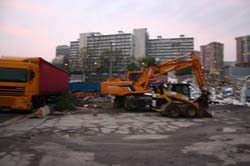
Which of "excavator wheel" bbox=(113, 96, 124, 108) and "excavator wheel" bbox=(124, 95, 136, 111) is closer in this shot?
"excavator wheel" bbox=(124, 95, 136, 111)

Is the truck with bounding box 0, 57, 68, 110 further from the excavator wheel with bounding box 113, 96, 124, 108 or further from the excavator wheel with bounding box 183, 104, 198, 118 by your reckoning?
the excavator wheel with bounding box 183, 104, 198, 118

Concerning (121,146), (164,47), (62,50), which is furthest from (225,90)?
(62,50)

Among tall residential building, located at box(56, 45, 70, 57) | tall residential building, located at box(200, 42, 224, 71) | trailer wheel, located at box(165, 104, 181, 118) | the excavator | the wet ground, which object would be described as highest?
tall residential building, located at box(56, 45, 70, 57)

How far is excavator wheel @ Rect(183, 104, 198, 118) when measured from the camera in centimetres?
1662

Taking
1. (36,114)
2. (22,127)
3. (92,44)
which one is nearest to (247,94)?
(36,114)

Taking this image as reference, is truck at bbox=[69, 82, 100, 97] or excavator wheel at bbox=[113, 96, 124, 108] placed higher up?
truck at bbox=[69, 82, 100, 97]

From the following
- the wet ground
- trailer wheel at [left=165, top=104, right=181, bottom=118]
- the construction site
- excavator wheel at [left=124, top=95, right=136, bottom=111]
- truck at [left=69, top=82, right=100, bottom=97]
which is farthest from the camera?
truck at [left=69, top=82, right=100, bottom=97]

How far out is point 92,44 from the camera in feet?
367

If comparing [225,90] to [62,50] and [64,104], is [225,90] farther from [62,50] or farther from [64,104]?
[62,50]

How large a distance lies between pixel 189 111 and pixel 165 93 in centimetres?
183

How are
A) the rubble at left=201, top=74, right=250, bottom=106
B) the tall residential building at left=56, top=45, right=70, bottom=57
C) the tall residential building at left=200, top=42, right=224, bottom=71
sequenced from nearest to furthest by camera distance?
the rubble at left=201, top=74, right=250, bottom=106 → the tall residential building at left=200, top=42, right=224, bottom=71 → the tall residential building at left=56, top=45, right=70, bottom=57

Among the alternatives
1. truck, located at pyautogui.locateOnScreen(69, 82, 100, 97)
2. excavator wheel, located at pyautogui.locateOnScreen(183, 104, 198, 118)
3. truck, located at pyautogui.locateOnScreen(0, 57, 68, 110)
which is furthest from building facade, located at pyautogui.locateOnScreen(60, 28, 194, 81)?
excavator wheel, located at pyautogui.locateOnScreen(183, 104, 198, 118)

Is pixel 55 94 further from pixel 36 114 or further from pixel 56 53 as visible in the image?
pixel 56 53

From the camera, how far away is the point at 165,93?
17.3 meters
